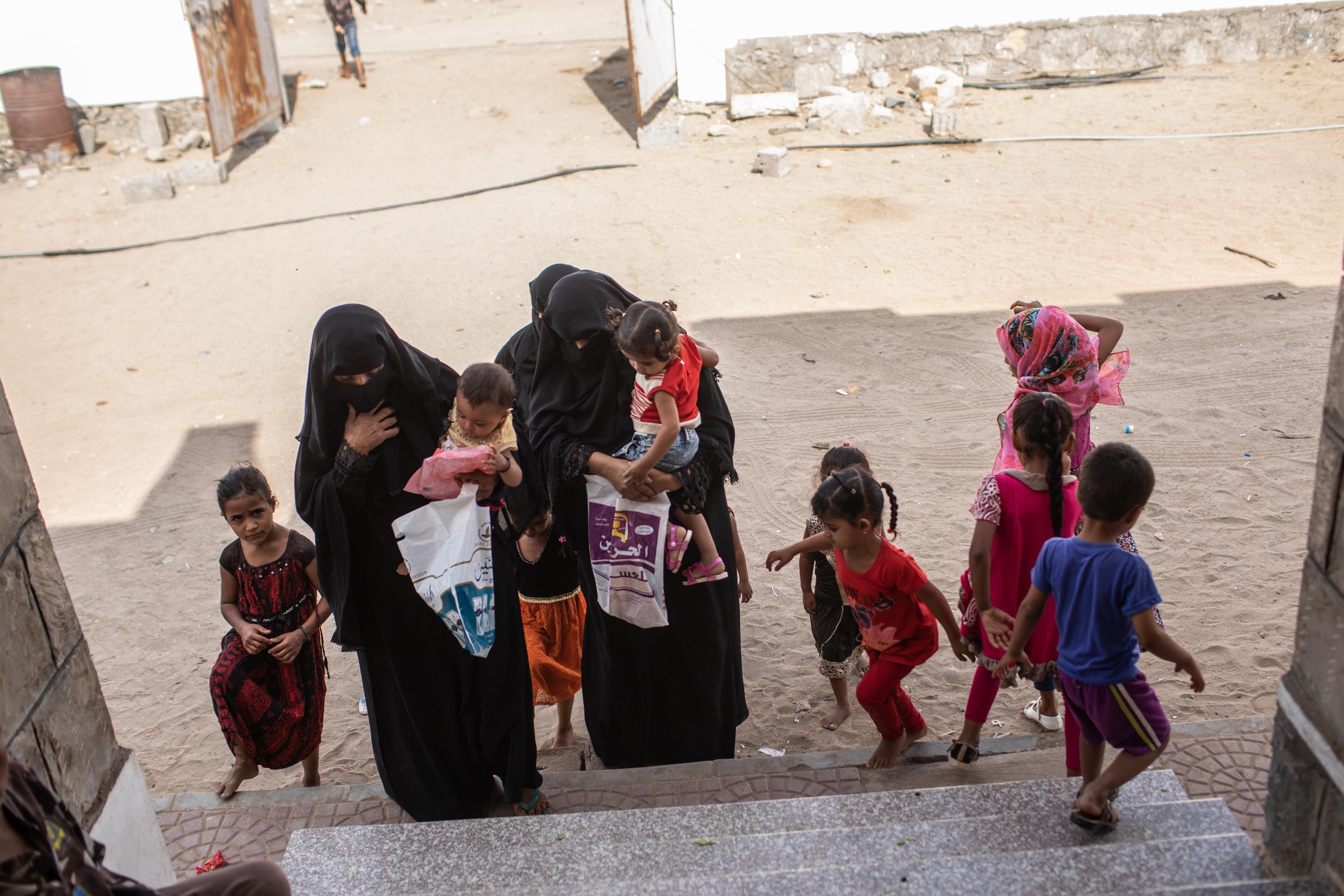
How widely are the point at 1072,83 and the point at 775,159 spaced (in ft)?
14.8

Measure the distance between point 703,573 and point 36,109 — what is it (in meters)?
13.7

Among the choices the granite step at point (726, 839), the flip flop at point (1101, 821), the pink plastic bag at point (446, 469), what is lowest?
the granite step at point (726, 839)

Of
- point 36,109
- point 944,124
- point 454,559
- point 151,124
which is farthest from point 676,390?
point 36,109

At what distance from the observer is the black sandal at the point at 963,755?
3244 millimetres

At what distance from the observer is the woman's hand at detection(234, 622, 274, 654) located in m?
3.38

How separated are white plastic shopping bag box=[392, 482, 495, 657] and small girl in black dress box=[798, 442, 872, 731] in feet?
3.64

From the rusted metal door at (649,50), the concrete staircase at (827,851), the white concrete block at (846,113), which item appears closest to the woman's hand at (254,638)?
the concrete staircase at (827,851)

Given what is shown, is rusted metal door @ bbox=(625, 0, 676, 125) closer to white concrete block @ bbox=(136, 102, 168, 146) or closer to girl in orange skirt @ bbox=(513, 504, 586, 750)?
white concrete block @ bbox=(136, 102, 168, 146)

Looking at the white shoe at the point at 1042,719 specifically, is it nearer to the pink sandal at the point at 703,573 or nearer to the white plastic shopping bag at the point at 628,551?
the pink sandal at the point at 703,573

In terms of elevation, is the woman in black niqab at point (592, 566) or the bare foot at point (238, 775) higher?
the woman in black niqab at point (592, 566)

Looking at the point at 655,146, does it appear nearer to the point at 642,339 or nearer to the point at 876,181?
the point at 876,181

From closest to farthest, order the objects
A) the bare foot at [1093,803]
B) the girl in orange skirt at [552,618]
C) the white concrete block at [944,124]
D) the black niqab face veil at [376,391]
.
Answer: the bare foot at [1093,803]
the black niqab face veil at [376,391]
the girl in orange skirt at [552,618]
the white concrete block at [944,124]

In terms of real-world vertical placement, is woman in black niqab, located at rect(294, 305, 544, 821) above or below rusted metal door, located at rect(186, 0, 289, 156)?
below

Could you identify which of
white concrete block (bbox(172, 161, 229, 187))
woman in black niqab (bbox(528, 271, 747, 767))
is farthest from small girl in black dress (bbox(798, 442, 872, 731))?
white concrete block (bbox(172, 161, 229, 187))
